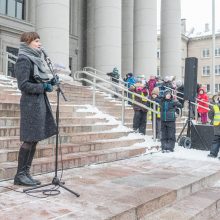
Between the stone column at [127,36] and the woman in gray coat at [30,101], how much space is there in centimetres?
1813

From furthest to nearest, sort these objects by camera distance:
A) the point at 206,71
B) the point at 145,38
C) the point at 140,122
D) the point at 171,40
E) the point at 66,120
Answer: the point at 206,71
the point at 171,40
the point at 145,38
the point at 140,122
the point at 66,120

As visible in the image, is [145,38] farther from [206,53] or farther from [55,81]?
[206,53]

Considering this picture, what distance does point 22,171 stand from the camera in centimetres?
464

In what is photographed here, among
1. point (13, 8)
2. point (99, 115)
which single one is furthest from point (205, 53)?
point (99, 115)

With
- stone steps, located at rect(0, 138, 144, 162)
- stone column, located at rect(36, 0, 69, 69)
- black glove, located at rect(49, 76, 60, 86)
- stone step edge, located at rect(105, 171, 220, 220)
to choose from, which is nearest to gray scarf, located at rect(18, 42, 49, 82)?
black glove, located at rect(49, 76, 60, 86)

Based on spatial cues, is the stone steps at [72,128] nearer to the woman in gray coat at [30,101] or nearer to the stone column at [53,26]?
the woman in gray coat at [30,101]

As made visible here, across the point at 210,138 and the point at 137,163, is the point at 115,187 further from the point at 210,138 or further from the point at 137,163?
the point at 210,138

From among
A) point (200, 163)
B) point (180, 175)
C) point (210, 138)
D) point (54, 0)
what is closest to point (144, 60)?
point (54, 0)

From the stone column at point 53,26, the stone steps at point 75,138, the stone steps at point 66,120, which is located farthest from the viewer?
the stone column at point 53,26

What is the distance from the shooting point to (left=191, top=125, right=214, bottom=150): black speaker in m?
9.45

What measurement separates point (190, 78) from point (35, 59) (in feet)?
20.6

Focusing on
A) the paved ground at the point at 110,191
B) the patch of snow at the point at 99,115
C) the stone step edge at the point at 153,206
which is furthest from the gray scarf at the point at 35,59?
the patch of snow at the point at 99,115

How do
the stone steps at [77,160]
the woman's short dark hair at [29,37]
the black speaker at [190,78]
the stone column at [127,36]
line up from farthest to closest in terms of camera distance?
the stone column at [127,36] → the black speaker at [190,78] → the stone steps at [77,160] → the woman's short dark hair at [29,37]

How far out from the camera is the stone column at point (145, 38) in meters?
18.8
